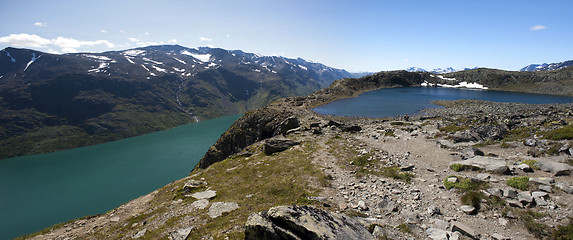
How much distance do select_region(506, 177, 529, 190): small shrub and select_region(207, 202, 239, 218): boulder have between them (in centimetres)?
2192

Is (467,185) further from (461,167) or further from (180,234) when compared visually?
(180,234)

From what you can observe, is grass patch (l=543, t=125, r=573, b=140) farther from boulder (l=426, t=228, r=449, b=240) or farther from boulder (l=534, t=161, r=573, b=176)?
boulder (l=426, t=228, r=449, b=240)

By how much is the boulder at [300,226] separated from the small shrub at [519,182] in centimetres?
1305

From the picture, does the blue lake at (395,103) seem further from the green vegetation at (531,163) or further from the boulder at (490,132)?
the green vegetation at (531,163)

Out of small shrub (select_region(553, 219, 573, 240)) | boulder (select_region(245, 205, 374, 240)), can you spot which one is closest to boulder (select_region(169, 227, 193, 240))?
boulder (select_region(245, 205, 374, 240))

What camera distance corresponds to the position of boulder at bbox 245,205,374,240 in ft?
34.1

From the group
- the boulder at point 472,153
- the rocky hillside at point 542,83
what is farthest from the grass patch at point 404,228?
the rocky hillside at point 542,83

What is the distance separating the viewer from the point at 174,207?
2372 cm

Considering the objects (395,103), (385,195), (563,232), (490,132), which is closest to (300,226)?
(385,195)

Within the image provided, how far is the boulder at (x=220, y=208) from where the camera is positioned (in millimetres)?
19850

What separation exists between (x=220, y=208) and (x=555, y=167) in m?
28.3

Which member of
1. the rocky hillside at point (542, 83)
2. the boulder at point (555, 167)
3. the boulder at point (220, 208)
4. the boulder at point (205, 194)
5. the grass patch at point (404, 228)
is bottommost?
the boulder at point (205, 194)

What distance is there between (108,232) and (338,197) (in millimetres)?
21575

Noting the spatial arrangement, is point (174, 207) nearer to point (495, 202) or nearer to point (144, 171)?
point (495, 202)
